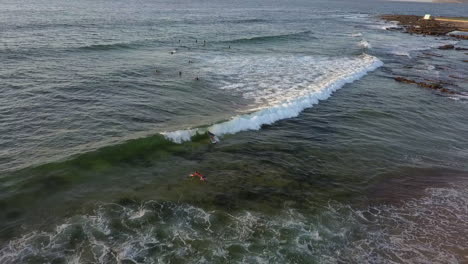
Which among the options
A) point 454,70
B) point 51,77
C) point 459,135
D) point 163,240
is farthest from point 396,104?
point 51,77

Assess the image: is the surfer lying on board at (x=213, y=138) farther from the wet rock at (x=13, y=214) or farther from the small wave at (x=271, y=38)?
the small wave at (x=271, y=38)

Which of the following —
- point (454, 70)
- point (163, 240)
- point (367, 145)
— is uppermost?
point (454, 70)

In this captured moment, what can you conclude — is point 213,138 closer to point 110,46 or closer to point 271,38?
point 110,46

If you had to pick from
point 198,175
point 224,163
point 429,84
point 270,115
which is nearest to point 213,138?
point 224,163

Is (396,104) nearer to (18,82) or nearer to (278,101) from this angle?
(278,101)

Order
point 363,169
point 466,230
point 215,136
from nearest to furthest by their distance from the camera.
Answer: point 466,230, point 363,169, point 215,136
